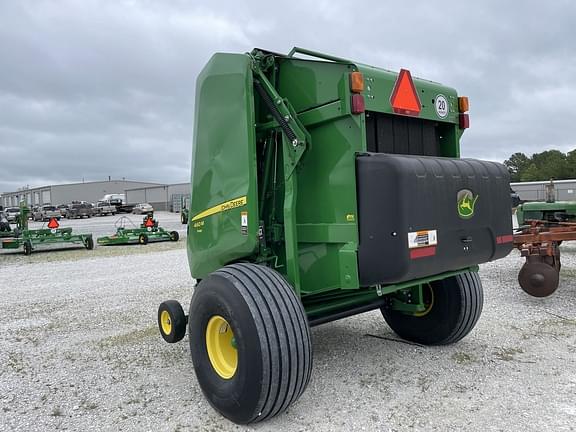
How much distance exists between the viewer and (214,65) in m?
3.84

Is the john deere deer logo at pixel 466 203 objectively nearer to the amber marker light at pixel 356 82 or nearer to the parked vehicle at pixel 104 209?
the amber marker light at pixel 356 82

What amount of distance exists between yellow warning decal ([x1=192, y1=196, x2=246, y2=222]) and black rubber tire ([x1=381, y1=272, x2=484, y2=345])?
6.17 feet

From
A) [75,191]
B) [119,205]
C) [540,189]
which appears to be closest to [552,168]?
[540,189]

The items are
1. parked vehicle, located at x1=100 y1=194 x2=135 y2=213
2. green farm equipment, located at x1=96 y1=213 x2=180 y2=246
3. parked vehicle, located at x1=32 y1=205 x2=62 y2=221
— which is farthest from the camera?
parked vehicle, located at x1=100 y1=194 x2=135 y2=213

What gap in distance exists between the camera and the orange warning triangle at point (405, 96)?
130 inches

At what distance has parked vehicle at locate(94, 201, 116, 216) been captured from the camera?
1784 inches

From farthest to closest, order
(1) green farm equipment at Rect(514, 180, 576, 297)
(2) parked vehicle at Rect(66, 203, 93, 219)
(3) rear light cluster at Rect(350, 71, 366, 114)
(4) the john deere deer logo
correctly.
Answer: (2) parked vehicle at Rect(66, 203, 93, 219)
(1) green farm equipment at Rect(514, 180, 576, 297)
(4) the john deere deer logo
(3) rear light cluster at Rect(350, 71, 366, 114)

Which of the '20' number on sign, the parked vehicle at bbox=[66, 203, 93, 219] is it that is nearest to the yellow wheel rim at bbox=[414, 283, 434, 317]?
the '20' number on sign

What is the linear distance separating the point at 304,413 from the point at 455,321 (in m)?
1.76

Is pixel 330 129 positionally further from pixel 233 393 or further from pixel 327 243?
pixel 233 393

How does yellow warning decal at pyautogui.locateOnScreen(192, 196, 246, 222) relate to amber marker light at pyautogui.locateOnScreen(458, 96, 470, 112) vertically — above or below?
below

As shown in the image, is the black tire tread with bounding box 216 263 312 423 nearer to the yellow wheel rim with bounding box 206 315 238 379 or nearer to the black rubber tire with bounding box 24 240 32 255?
the yellow wheel rim with bounding box 206 315 238 379

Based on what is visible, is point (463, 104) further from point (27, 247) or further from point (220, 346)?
point (27, 247)

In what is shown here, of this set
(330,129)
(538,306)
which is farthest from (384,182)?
(538,306)
